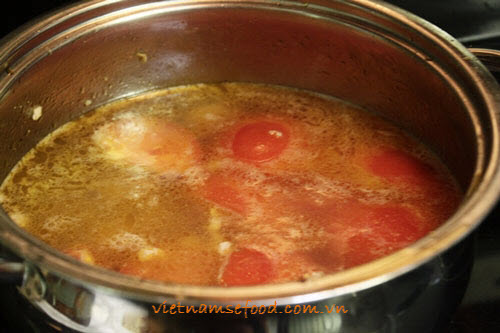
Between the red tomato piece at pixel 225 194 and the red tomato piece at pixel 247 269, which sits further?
the red tomato piece at pixel 225 194

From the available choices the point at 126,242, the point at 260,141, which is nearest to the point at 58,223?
the point at 126,242

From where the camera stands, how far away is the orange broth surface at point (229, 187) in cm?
120

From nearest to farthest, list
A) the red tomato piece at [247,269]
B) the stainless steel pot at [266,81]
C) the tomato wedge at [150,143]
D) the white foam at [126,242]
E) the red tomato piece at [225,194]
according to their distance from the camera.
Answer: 1. the stainless steel pot at [266,81]
2. the red tomato piece at [247,269]
3. the white foam at [126,242]
4. the red tomato piece at [225,194]
5. the tomato wedge at [150,143]

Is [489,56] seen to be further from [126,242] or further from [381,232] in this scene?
[126,242]

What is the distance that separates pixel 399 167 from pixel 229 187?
1.29 ft

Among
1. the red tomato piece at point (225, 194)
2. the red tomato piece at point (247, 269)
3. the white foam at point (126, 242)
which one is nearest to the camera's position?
the red tomato piece at point (247, 269)

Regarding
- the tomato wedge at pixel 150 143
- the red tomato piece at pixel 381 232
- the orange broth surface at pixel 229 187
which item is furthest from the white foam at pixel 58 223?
the red tomato piece at pixel 381 232

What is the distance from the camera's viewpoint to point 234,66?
1699 millimetres

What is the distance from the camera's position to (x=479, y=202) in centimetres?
90

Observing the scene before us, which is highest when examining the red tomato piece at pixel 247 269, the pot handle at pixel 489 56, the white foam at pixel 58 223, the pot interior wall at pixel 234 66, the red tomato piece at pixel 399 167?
the pot interior wall at pixel 234 66

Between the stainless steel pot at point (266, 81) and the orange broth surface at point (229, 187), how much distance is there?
0.20 feet

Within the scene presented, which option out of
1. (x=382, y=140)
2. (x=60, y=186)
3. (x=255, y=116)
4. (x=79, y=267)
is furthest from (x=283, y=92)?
(x=79, y=267)

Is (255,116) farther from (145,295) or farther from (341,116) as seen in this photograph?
(145,295)

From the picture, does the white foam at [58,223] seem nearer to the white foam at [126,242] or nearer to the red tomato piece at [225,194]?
the white foam at [126,242]
